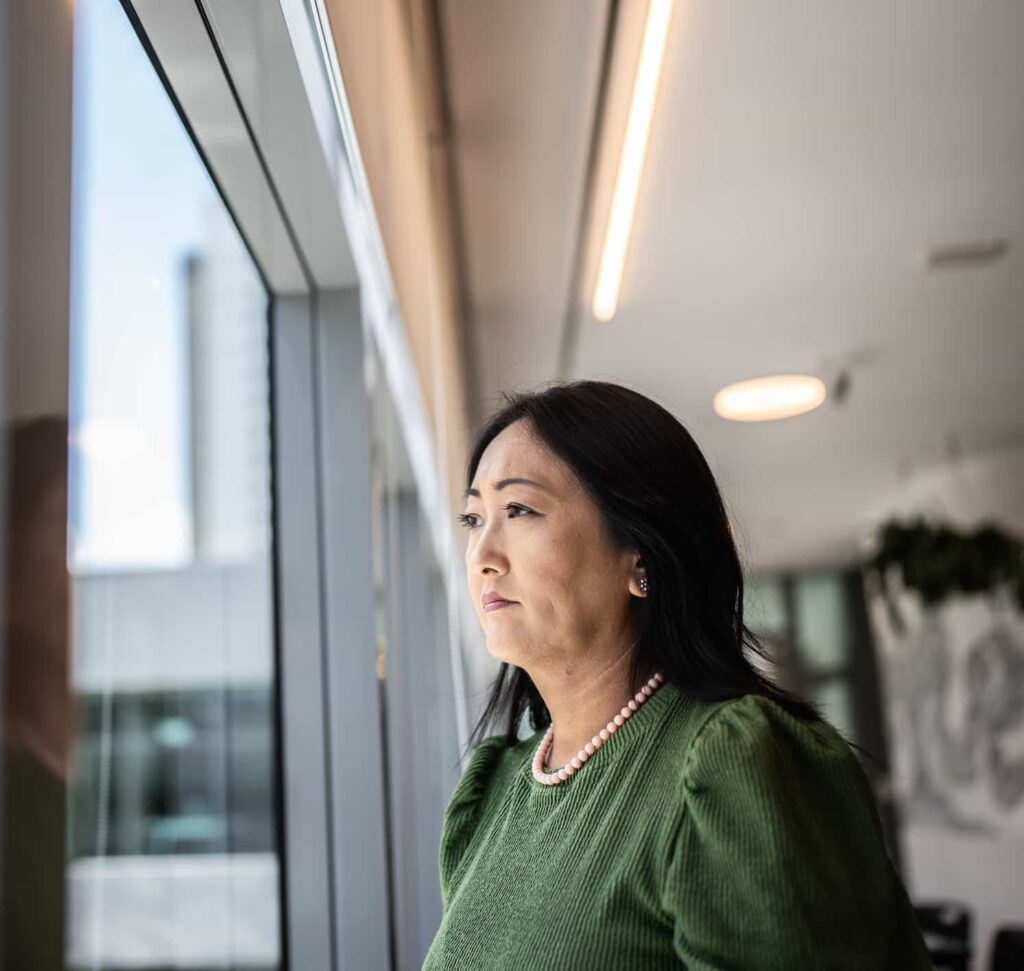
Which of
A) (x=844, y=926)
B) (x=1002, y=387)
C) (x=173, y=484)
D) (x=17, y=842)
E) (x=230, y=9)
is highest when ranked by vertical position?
(x=1002, y=387)

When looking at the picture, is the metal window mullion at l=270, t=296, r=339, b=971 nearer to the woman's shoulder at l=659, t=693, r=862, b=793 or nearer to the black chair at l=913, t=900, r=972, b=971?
the woman's shoulder at l=659, t=693, r=862, b=793

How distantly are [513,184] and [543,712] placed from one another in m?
2.26

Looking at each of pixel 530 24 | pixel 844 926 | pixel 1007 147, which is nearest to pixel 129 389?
pixel 844 926

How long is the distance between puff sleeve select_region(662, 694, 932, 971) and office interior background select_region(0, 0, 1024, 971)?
36cm

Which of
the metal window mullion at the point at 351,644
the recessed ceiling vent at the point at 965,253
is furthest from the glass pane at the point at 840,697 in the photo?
the metal window mullion at the point at 351,644

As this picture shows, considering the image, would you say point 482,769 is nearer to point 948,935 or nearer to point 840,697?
point 948,935

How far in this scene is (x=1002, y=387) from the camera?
5613 millimetres

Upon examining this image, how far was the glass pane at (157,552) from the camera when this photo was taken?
0.90m

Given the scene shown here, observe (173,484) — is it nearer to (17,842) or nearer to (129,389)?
(129,389)

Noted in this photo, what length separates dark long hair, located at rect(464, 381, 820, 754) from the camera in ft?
3.48

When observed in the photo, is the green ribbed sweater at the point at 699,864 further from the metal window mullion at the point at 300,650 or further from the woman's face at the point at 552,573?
the metal window mullion at the point at 300,650

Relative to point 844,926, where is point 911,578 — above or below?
above

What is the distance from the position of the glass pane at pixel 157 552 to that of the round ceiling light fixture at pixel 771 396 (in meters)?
3.16

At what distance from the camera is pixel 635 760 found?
3.30 ft
